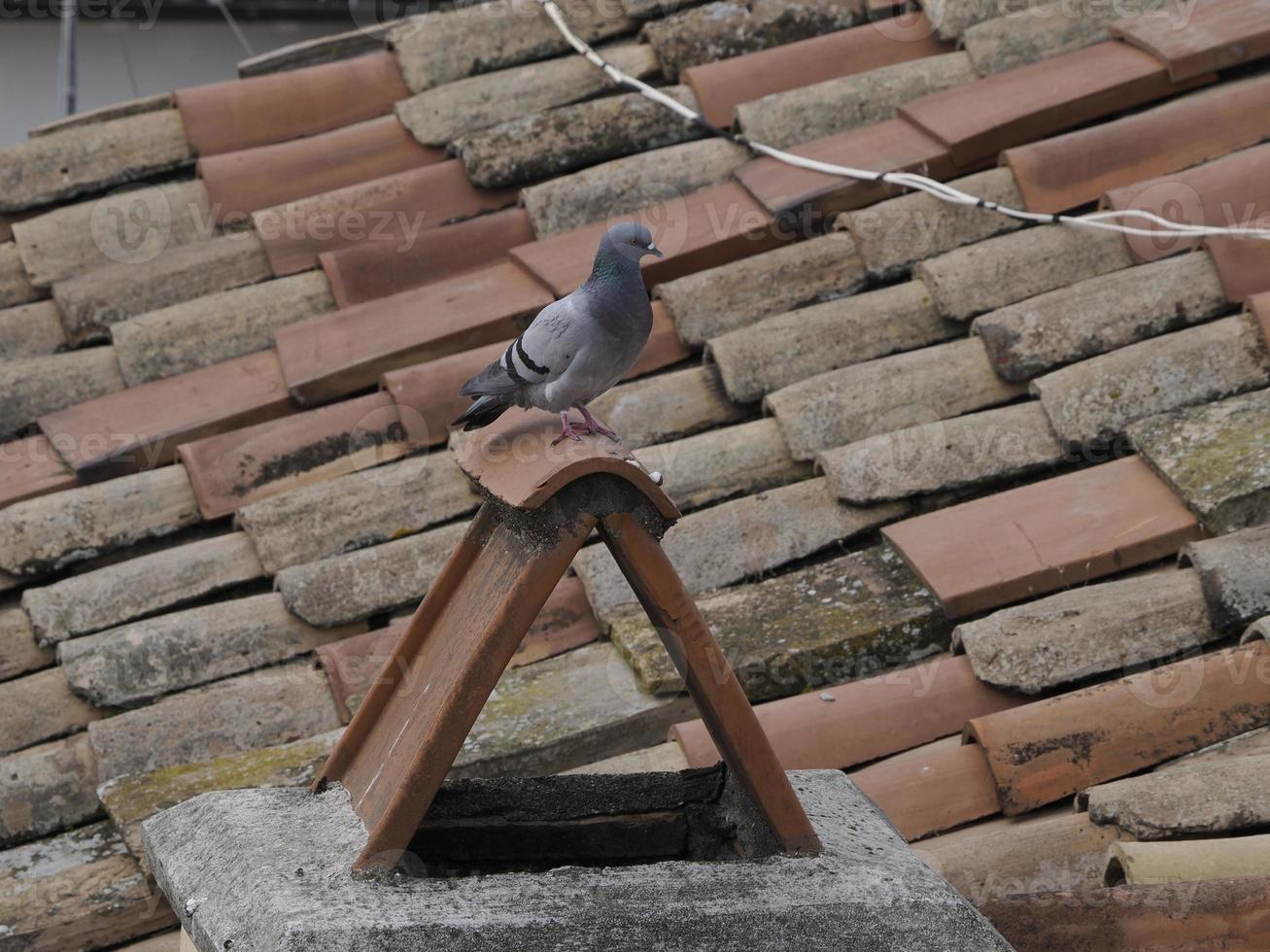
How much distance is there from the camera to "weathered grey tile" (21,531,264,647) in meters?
4.06

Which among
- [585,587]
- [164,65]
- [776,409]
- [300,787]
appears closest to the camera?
[300,787]

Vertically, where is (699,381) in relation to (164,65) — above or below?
below

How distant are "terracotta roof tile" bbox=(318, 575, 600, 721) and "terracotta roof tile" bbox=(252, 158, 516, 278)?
168 cm

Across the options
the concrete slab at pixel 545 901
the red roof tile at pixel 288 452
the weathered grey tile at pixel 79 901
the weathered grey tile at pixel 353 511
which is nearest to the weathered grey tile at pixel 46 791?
the weathered grey tile at pixel 79 901

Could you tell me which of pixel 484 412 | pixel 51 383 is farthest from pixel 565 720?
pixel 51 383

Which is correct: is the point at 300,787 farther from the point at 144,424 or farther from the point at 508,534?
the point at 144,424

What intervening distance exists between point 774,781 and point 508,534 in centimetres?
65

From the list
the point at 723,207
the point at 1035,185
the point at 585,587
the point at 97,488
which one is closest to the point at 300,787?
the point at 585,587

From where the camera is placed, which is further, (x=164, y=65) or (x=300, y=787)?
(x=164, y=65)

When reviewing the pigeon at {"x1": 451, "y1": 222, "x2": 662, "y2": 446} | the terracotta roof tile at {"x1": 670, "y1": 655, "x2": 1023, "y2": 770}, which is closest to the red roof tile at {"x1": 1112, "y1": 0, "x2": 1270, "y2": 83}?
the terracotta roof tile at {"x1": 670, "y1": 655, "x2": 1023, "y2": 770}

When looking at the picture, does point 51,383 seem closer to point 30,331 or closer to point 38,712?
point 30,331

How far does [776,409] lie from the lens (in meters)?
4.38

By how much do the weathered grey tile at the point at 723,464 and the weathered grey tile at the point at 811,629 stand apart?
0.41 m

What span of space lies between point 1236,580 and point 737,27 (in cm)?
308
